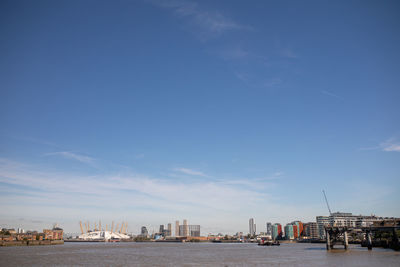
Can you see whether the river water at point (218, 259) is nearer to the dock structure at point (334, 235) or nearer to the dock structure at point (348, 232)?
the dock structure at point (334, 235)

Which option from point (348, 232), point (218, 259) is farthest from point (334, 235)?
point (218, 259)

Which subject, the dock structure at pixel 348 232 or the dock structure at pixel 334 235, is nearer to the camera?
the dock structure at pixel 348 232

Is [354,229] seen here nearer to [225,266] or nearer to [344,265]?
[344,265]

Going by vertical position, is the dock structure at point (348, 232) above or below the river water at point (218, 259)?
above

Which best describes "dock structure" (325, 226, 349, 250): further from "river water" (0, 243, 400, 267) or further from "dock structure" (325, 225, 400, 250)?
"river water" (0, 243, 400, 267)

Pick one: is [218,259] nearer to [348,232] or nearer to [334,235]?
[334,235]

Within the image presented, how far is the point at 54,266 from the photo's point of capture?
61.7 m

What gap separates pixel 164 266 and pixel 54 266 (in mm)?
23243

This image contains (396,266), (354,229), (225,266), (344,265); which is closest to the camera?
(396,266)

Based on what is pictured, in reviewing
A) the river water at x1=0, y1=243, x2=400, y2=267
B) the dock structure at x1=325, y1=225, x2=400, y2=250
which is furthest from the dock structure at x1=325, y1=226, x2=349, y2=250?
the river water at x1=0, y1=243, x2=400, y2=267

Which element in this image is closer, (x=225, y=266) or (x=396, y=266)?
(x=396, y=266)

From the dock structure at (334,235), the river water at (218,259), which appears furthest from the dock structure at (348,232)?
the river water at (218,259)

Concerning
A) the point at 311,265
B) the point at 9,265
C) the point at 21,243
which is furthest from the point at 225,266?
the point at 21,243

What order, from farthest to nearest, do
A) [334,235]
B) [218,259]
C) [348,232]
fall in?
1. [334,235]
2. [348,232]
3. [218,259]
